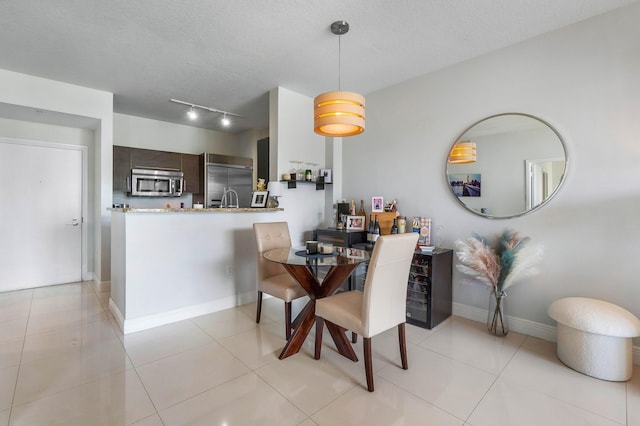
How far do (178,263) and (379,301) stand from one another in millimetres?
2172

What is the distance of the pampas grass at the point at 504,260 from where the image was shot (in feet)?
8.82

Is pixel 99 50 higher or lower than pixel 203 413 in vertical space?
higher

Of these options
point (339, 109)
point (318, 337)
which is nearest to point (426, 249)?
point (318, 337)

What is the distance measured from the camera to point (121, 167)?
4.70 m

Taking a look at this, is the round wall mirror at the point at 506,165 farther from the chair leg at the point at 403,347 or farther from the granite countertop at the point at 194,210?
the granite countertop at the point at 194,210

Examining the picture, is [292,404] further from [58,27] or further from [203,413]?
[58,27]

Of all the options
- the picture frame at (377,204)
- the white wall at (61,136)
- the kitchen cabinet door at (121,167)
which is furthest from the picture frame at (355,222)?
the white wall at (61,136)

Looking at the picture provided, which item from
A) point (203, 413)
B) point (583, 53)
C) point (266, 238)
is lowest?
point (203, 413)

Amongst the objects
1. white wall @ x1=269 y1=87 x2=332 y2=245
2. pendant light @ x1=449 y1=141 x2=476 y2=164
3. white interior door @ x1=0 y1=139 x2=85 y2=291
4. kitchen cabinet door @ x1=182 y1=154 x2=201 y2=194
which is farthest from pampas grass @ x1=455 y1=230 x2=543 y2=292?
white interior door @ x1=0 y1=139 x2=85 y2=291

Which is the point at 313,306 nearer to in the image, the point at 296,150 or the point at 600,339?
the point at 600,339

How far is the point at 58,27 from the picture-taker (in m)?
2.58

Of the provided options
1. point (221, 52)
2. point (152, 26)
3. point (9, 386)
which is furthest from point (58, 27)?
point (9, 386)

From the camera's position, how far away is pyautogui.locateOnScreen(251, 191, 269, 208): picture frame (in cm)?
384

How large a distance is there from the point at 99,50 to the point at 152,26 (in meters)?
0.84
